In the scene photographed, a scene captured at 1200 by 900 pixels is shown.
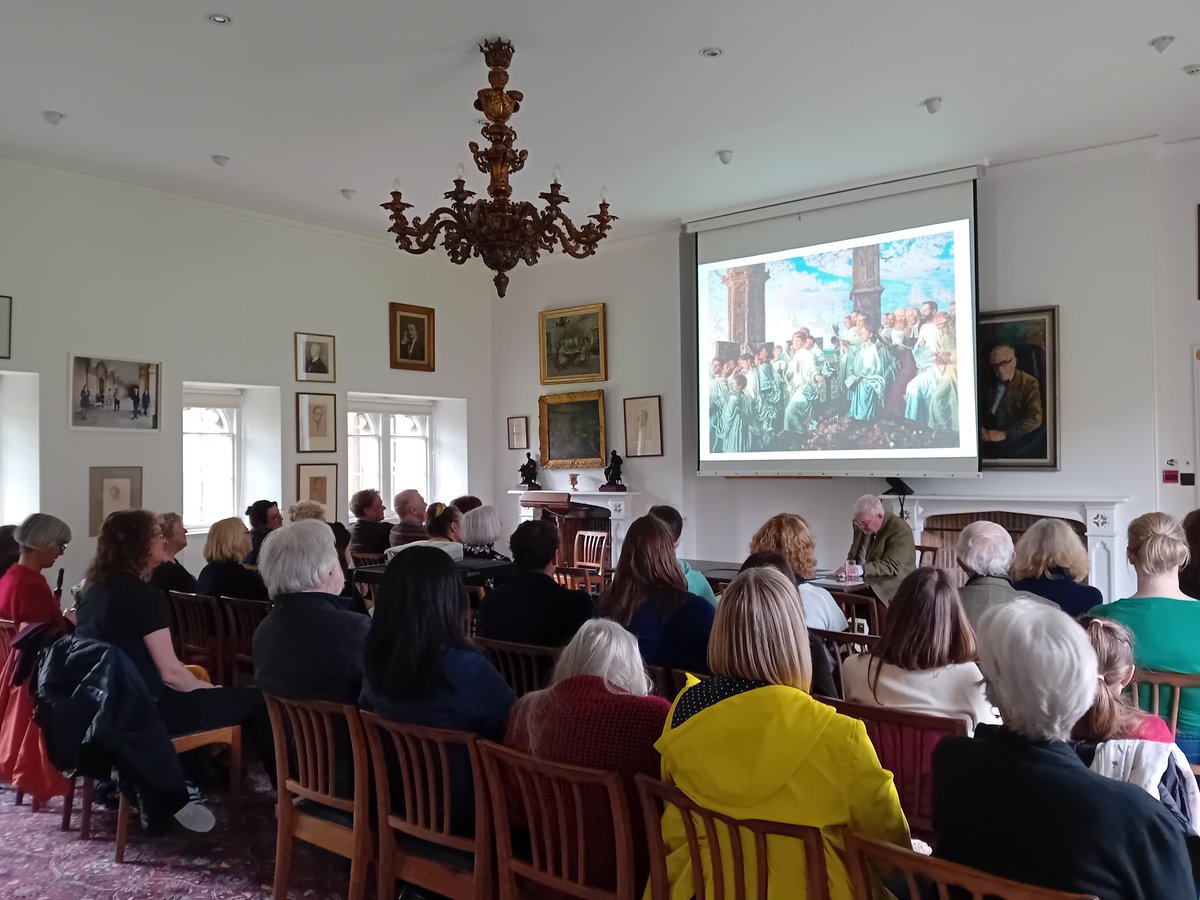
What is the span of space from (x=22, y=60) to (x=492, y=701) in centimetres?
511

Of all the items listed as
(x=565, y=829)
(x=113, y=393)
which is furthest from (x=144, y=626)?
(x=113, y=393)

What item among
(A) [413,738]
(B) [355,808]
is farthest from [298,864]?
(A) [413,738]

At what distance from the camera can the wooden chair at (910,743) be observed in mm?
2295

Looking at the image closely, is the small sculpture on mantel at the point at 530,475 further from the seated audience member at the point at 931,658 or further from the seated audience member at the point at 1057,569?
the seated audience member at the point at 931,658

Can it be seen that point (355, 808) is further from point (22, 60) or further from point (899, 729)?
point (22, 60)

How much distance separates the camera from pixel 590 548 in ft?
30.6

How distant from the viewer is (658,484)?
31.0 ft

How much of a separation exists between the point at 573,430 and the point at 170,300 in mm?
4112

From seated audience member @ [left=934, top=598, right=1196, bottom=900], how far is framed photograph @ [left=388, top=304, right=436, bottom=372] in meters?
8.51

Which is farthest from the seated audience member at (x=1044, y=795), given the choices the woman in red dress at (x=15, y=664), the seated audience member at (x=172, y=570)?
the seated audience member at (x=172, y=570)

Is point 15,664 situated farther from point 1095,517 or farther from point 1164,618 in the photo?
point 1095,517

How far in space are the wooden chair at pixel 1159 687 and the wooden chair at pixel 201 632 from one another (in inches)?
159

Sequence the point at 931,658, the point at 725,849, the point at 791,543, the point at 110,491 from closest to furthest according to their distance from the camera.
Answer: the point at 725,849, the point at 931,658, the point at 791,543, the point at 110,491

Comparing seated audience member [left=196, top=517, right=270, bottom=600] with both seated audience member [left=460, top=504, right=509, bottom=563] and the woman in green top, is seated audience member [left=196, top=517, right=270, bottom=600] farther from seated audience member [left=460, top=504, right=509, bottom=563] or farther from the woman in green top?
the woman in green top
